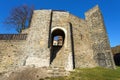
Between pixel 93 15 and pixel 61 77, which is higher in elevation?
pixel 93 15

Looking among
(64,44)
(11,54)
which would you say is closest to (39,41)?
(64,44)

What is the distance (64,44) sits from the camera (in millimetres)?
12219

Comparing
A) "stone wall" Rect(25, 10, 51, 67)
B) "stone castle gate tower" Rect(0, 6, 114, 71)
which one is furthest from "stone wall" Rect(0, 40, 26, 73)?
"stone wall" Rect(25, 10, 51, 67)

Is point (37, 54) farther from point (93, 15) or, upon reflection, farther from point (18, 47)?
point (93, 15)

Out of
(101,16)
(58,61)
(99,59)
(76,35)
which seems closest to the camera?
(58,61)

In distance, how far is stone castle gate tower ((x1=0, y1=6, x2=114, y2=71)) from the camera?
34.4 feet

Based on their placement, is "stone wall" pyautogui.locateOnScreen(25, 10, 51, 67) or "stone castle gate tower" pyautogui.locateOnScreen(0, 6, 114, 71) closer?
"stone wall" pyautogui.locateOnScreen(25, 10, 51, 67)

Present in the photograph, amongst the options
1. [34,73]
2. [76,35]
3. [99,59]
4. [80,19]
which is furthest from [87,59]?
[34,73]

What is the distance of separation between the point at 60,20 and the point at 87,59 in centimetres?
473

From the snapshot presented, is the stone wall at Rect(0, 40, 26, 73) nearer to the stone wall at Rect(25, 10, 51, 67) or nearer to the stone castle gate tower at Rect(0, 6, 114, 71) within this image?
the stone castle gate tower at Rect(0, 6, 114, 71)

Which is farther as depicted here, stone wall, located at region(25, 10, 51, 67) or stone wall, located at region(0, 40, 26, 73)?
stone wall, located at region(0, 40, 26, 73)

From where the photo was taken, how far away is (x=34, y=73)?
317 inches

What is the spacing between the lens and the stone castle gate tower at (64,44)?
10.5m

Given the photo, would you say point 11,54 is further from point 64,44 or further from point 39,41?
point 64,44
